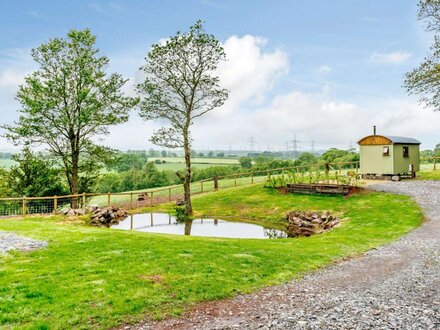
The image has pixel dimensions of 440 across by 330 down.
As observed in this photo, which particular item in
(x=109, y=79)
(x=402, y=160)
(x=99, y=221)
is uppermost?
(x=109, y=79)

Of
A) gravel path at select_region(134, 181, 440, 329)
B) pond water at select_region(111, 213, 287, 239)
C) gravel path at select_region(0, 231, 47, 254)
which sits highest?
gravel path at select_region(0, 231, 47, 254)

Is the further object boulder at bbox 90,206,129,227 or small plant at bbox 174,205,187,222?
small plant at bbox 174,205,187,222

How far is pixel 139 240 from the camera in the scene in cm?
1368

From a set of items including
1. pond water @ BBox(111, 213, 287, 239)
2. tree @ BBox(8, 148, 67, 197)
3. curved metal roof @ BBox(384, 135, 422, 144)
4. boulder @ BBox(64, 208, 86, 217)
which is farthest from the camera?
tree @ BBox(8, 148, 67, 197)

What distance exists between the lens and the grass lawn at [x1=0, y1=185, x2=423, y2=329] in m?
7.14

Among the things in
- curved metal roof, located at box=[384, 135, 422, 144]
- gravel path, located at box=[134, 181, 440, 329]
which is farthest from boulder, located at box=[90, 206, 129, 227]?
curved metal roof, located at box=[384, 135, 422, 144]

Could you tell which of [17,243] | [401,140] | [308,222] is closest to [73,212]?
[17,243]

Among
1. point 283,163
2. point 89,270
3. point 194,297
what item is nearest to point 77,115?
point 89,270

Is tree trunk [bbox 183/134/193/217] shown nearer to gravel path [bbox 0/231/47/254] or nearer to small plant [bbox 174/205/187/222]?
small plant [bbox 174/205/187/222]

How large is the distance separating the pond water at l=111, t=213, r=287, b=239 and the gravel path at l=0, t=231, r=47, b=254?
8.05 metres

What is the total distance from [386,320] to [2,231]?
1504 cm

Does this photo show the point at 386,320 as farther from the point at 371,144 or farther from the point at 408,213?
the point at 371,144

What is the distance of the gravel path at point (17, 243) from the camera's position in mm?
11844

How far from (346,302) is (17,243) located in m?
11.2
